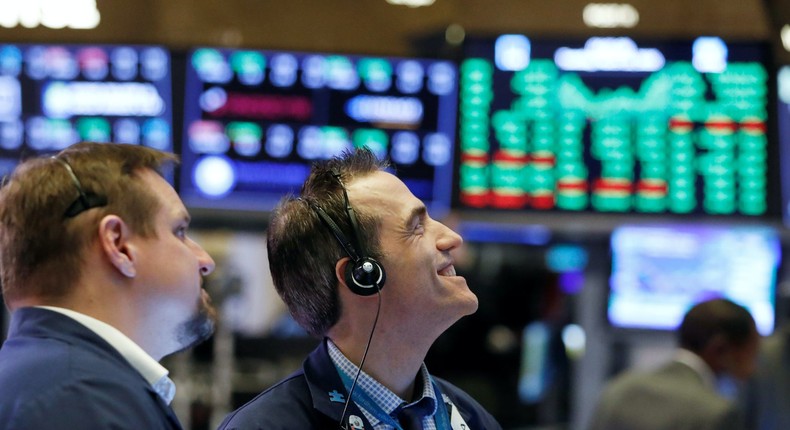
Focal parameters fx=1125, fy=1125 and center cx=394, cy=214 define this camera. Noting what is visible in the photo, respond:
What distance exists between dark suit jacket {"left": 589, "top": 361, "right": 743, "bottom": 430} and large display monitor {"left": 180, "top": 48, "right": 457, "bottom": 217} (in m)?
1.02

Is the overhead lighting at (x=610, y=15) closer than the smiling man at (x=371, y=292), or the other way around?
the smiling man at (x=371, y=292)

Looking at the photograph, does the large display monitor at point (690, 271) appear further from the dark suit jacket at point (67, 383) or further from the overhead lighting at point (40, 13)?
the dark suit jacket at point (67, 383)

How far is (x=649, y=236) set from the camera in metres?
4.64

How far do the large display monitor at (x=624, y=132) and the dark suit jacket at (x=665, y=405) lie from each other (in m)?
0.80

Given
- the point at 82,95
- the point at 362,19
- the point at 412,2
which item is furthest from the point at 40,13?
the point at 412,2

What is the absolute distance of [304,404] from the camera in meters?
1.77

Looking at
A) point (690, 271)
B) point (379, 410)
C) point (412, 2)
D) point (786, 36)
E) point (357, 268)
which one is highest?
point (412, 2)

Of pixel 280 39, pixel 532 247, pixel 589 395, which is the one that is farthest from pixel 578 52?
pixel 532 247

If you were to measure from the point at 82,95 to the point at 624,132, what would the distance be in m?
1.94

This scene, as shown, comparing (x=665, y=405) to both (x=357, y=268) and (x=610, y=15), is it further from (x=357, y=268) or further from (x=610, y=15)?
(x=610, y=15)

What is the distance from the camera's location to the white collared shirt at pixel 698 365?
134 inches

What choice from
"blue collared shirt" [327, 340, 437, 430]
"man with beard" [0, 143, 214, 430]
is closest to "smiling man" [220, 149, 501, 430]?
"blue collared shirt" [327, 340, 437, 430]

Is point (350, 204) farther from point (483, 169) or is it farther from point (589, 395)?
point (589, 395)

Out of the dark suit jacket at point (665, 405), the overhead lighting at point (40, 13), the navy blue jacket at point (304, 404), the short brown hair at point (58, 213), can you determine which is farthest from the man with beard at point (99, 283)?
the overhead lighting at point (40, 13)
